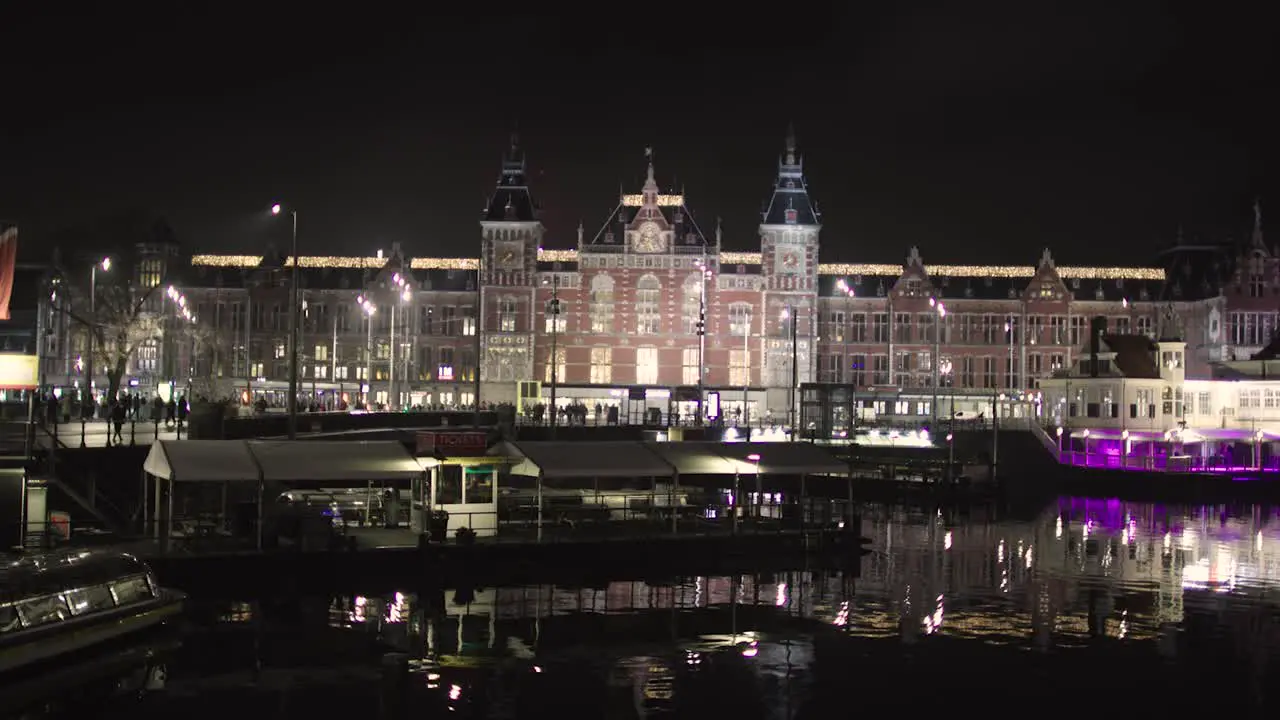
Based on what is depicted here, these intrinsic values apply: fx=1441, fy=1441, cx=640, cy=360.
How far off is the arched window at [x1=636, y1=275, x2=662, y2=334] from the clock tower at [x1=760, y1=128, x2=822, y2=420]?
939cm

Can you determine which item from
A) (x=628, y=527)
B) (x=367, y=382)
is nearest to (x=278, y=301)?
(x=367, y=382)

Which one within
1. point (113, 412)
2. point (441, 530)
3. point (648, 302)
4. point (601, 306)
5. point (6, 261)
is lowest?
point (441, 530)

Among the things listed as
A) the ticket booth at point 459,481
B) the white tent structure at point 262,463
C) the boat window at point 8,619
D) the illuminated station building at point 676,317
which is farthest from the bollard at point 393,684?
the illuminated station building at point 676,317

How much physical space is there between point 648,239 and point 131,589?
3654 inches

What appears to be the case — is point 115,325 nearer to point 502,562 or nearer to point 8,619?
point 502,562

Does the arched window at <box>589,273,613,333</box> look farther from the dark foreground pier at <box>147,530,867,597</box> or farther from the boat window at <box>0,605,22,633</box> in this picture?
the boat window at <box>0,605,22,633</box>

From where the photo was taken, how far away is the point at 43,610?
28.9 m

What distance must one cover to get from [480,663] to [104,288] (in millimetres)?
85306

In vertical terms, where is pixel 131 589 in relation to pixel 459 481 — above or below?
below

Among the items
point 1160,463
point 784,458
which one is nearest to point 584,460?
point 784,458

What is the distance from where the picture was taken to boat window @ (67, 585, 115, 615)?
29.8 metres

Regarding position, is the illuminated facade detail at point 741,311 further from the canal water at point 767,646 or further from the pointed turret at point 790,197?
the canal water at point 767,646

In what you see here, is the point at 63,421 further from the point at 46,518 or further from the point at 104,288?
the point at 104,288

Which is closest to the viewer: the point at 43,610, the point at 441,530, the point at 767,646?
the point at 43,610
